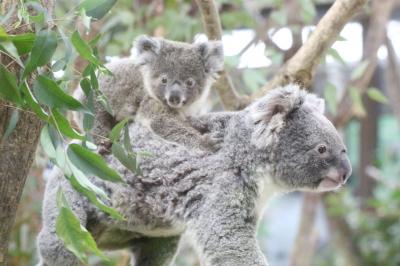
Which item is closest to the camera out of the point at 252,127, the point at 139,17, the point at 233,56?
the point at 252,127

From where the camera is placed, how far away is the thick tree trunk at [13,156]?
8.56 ft

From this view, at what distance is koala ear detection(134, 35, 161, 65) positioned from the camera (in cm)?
384

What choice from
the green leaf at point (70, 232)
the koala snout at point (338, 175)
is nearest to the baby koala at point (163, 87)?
the koala snout at point (338, 175)

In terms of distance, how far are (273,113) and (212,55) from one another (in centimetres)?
83

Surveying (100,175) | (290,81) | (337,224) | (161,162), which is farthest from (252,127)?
(337,224)

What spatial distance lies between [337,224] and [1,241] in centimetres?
605

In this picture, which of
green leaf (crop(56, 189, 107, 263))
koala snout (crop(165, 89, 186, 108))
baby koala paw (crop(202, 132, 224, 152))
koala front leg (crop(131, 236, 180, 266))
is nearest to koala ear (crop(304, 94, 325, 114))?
baby koala paw (crop(202, 132, 224, 152))

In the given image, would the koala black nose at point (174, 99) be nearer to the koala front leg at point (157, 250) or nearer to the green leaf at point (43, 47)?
the koala front leg at point (157, 250)

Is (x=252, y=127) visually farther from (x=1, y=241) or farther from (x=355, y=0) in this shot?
(x=1, y=241)

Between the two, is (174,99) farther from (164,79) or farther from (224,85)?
(224,85)

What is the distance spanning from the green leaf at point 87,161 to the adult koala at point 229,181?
0.82 metres

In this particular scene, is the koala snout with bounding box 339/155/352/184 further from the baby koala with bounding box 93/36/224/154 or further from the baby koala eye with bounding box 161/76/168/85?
the baby koala eye with bounding box 161/76/168/85

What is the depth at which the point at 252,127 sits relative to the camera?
3166mm

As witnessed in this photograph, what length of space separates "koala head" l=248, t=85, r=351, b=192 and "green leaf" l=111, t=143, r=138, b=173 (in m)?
0.85
